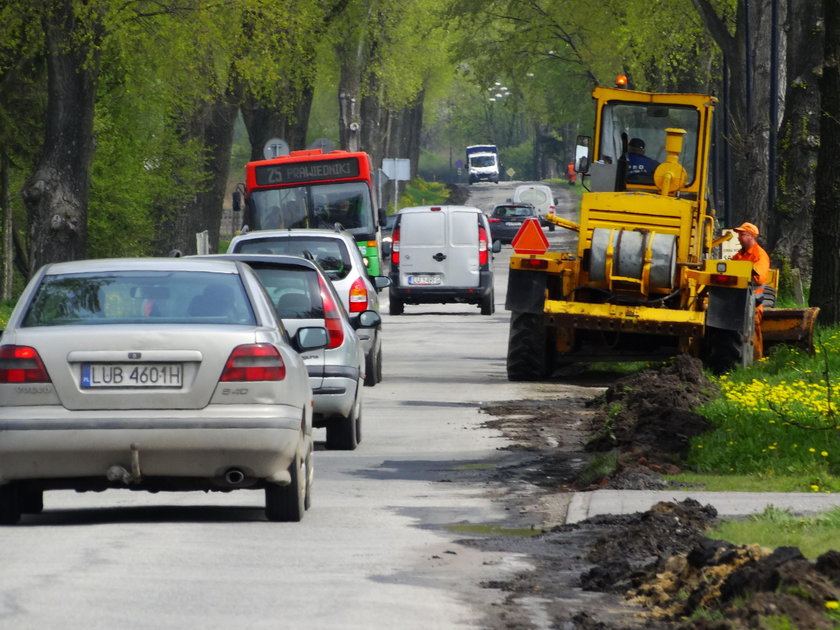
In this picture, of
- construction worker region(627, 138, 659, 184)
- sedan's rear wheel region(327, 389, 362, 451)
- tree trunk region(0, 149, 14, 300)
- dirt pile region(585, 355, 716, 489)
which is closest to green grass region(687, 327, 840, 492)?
dirt pile region(585, 355, 716, 489)

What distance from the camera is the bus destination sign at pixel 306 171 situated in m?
35.9

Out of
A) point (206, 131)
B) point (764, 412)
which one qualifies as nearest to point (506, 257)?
point (206, 131)

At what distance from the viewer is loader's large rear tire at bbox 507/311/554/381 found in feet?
68.5

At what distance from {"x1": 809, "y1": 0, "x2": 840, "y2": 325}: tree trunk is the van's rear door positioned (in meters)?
14.0

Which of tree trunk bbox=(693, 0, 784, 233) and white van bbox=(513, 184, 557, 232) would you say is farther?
white van bbox=(513, 184, 557, 232)

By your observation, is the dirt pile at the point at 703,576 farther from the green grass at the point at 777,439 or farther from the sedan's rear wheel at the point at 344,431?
the sedan's rear wheel at the point at 344,431

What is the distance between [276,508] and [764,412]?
4937mm

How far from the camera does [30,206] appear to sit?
29.3m

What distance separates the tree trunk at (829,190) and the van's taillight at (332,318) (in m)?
7.98

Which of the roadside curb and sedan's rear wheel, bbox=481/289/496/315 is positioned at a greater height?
the roadside curb

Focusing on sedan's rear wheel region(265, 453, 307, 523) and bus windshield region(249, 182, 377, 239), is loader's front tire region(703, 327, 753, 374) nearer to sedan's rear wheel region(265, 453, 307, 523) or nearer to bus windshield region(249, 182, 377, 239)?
sedan's rear wheel region(265, 453, 307, 523)

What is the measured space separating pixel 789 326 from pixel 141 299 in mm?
12256

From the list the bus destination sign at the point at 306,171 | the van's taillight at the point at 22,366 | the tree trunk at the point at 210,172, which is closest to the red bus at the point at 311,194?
the bus destination sign at the point at 306,171

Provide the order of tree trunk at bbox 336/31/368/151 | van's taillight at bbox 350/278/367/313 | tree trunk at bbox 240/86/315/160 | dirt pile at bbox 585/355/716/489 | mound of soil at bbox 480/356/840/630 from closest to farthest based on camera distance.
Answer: mound of soil at bbox 480/356/840/630
dirt pile at bbox 585/355/716/489
van's taillight at bbox 350/278/367/313
tree trunk at bbox 240/86/315/160
tree trunk at bbox 336/31/368/151
